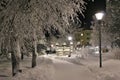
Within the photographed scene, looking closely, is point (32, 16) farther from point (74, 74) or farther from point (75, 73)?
point (75, 73)

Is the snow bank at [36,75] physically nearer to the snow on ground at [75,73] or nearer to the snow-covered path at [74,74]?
the snow on ground at [75,73]

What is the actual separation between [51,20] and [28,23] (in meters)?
0.89

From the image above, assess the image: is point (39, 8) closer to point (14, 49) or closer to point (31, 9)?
point (31, 9)

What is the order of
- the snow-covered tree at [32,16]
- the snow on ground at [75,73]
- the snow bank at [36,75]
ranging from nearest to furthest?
the snow-covered tree at [32,16], the snow bank at [36,75], the snow on ground at [75,73]

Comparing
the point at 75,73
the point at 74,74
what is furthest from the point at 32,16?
the point at 75,73

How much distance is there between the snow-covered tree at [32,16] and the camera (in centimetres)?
906

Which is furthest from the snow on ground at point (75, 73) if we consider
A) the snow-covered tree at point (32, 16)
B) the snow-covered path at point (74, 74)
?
the snow-covered tree at point (32, 16)

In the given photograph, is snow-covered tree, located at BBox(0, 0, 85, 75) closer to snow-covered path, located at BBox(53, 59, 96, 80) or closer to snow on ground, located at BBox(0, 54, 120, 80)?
snow on ground, located at BBox(0, 54, 120, 80)

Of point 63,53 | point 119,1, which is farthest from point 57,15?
point 63,53

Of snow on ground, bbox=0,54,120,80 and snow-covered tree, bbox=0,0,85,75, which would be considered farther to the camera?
snow on ground, bbox=0,54,120,80

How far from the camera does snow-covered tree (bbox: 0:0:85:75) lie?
9.06 m

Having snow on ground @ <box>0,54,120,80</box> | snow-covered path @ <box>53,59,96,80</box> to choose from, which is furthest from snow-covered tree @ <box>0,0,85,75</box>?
snow-covered path @ <box>53,59,96,80</box>

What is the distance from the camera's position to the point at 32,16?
9.44 m

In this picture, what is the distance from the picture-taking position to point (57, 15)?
9.73 meters
